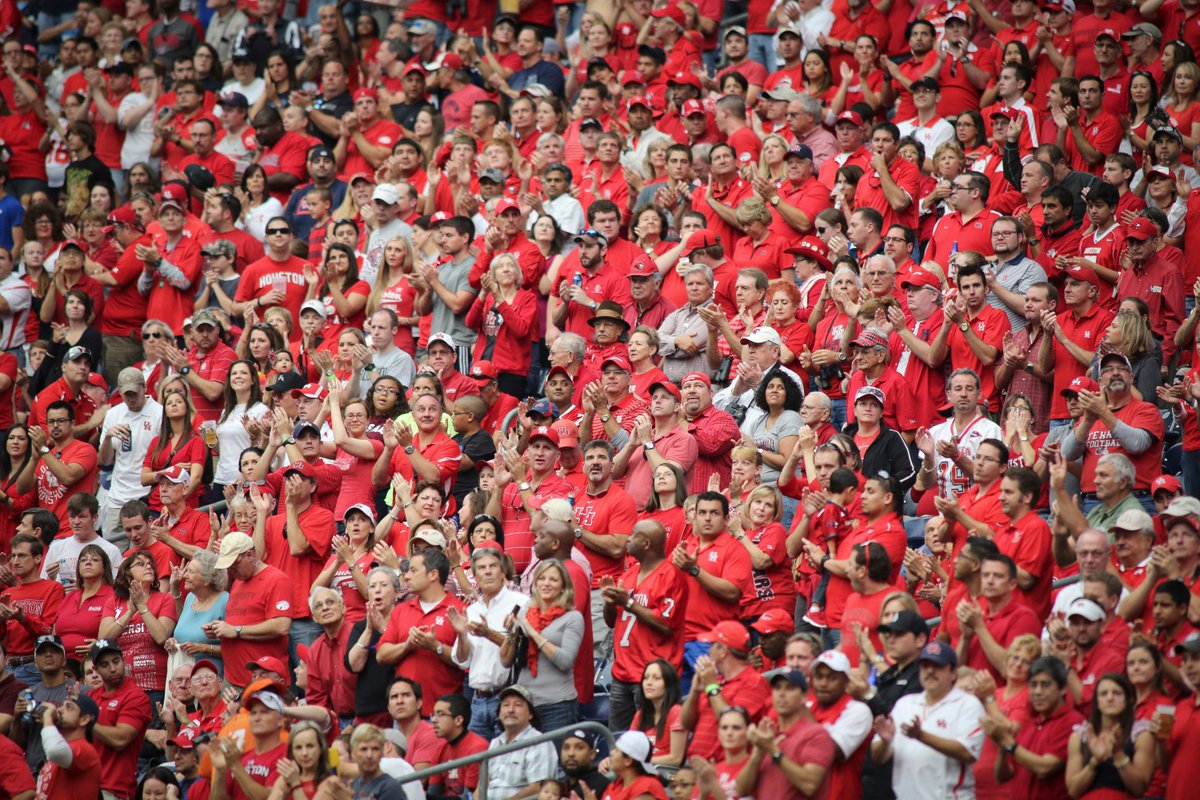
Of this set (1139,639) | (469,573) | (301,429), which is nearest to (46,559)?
(301,429)

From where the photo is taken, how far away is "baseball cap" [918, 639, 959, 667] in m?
8.60

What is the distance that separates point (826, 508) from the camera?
1039cm

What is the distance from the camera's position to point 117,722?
439 inches

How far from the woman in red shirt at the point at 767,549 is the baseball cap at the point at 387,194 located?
19.9 ft

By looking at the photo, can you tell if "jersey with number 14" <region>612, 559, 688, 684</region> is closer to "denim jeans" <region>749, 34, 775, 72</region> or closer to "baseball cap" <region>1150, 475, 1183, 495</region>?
"baseball cap" <region>1150, 475, 1183, 495</region>

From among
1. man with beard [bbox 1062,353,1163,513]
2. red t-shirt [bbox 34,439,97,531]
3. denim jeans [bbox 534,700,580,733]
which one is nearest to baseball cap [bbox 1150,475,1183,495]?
man with beard [bbox 1062,353,1163,513]

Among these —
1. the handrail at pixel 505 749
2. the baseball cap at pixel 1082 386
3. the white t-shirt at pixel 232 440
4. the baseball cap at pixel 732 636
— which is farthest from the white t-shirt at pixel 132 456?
the baseball cap at pixel 1082 386

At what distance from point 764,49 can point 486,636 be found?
9.65 metres

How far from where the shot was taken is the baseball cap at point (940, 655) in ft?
28.2

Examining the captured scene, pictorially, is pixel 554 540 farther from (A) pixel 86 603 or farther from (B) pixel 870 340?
(A) pixel 86 603

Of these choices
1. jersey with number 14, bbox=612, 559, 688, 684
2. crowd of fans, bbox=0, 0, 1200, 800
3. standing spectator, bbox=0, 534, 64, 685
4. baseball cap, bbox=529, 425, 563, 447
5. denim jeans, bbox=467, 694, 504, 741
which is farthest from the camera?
standing spectator, bbox=0, 534, 64, 685

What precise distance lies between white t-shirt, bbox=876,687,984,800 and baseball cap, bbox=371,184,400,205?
8.32 m

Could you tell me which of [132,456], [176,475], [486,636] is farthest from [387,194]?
[486,636]

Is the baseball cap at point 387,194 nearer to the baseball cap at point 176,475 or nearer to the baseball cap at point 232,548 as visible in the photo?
the baseball cap at point 176,475
